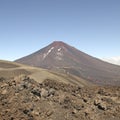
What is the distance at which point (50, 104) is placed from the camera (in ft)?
103

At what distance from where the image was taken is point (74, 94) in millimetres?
34594

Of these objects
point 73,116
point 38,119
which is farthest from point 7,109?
point 73,116

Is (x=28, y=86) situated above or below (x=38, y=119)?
above

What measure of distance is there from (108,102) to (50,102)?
6239 millimetres

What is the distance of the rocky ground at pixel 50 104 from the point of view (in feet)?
97.1

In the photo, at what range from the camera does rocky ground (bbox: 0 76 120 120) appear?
29609 millimetres

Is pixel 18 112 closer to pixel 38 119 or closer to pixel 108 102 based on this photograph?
pixel 38 119

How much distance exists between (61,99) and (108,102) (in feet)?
16.5

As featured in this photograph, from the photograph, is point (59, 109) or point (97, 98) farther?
point (97, 98)

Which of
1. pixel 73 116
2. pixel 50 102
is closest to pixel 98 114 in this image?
pixel 73 116

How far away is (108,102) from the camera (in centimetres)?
3297

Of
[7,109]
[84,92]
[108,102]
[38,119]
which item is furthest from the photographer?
[84,92]

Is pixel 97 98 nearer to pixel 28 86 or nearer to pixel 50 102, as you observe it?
pixel 50 102

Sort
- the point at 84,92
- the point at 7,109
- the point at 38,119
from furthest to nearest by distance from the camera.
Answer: the point at 84,92, the point at 7,109, the point at 38,119
